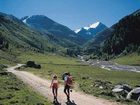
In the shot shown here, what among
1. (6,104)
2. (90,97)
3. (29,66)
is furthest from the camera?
(29,66)

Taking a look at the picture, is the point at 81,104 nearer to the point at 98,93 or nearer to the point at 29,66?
the point at 98,93

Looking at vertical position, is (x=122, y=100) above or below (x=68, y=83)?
below

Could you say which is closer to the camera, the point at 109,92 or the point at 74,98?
the point at 74,98

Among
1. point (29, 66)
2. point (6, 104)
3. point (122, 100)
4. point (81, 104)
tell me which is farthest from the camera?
point (29, 66)

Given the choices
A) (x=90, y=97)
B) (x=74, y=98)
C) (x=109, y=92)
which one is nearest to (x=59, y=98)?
(x=74, y=98)

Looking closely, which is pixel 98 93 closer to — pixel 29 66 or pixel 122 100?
pixel 122 100

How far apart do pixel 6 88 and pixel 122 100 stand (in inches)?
654

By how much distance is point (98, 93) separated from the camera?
4462 cm

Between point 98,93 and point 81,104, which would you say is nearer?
point 81,104

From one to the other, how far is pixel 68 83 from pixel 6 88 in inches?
433

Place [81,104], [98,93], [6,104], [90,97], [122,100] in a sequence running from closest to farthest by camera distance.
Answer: [6,104] < [81,104] < [122,100] < [90,97] < [98,93]

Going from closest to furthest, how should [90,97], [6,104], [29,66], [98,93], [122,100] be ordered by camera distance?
1. [6,104]
2. [122,100]
3. [90,97]
4. [98,93]
5. [29,66]

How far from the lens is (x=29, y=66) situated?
4823 inches

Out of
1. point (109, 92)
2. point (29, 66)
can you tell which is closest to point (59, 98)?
point (109, 92)
